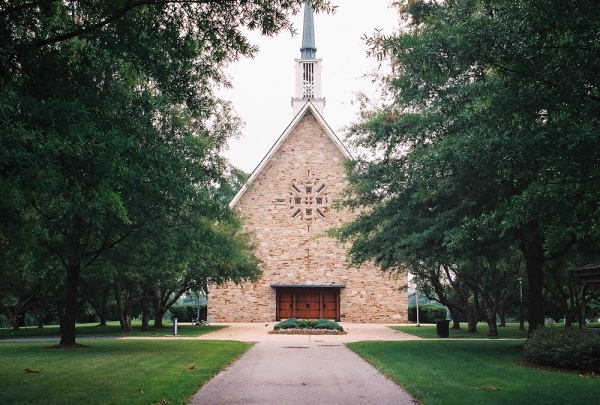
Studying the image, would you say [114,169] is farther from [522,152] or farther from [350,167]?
[350,167]

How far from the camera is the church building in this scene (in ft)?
125

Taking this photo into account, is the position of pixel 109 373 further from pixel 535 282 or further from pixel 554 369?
pixel 535 282

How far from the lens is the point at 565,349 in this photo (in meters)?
12.2

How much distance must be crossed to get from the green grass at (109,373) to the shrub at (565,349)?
6.93m

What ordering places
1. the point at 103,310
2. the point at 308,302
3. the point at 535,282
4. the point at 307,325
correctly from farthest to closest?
the point at 308,302, the point at 103,310, the point at 307,325, the point at 535,282

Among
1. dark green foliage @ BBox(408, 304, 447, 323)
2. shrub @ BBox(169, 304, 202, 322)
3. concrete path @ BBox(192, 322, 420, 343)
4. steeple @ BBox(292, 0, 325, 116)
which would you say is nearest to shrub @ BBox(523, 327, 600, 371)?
concrete path @ BBox(192, 322, 420, 343)

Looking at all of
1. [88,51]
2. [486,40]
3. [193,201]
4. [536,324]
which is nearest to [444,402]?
[486,40]

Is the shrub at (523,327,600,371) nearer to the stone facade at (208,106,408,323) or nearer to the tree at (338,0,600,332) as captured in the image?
the tree at (338,0,600,332)

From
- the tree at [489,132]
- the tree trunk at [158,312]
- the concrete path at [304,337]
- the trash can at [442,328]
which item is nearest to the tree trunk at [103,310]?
the tree trunk at [158,312]

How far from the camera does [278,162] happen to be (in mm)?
40344

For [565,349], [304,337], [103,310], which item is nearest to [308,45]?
[103,310]

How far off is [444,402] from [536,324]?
31.9 feet

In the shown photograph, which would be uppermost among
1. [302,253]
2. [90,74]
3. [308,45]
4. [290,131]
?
[308,45]

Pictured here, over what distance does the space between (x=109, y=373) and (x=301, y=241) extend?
27458 mm
